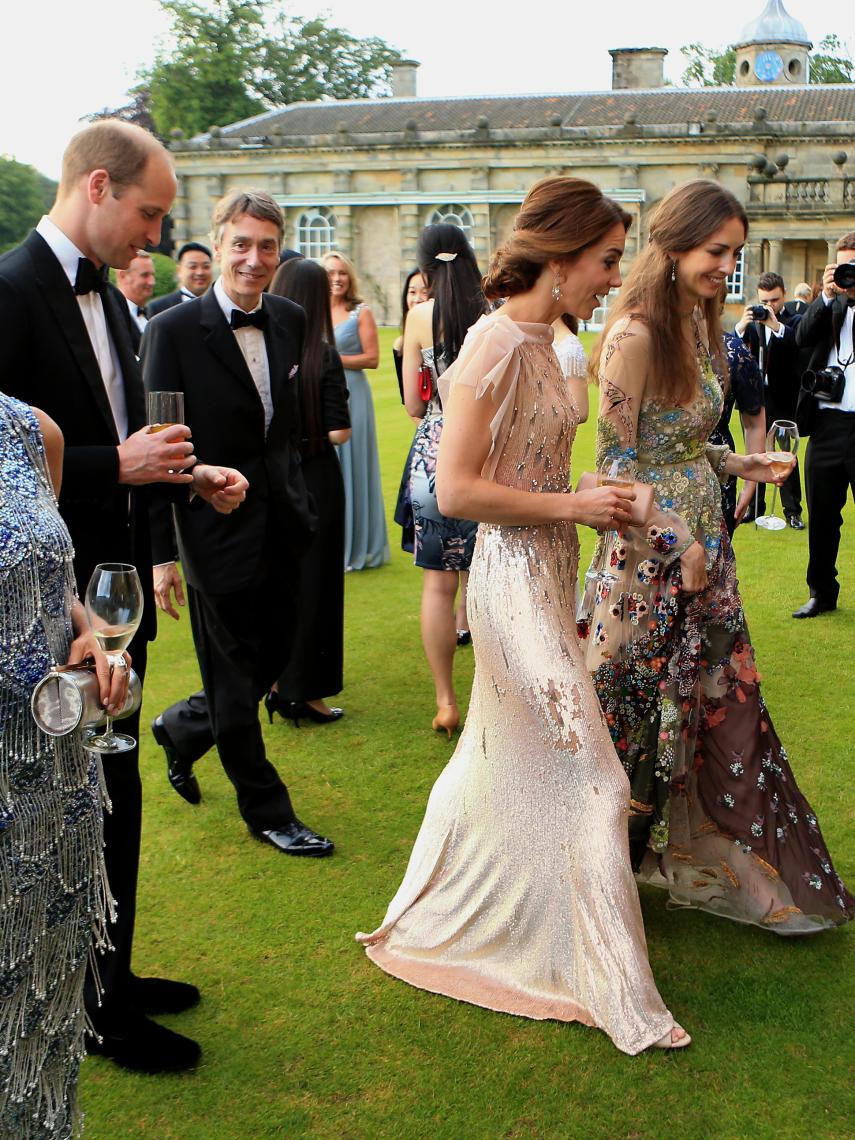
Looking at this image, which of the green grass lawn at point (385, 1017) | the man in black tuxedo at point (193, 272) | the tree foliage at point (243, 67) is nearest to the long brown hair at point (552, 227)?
the green grass lawn at point (385, 1017)

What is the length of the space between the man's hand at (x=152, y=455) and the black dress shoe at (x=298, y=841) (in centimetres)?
197

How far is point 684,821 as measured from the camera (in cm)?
404

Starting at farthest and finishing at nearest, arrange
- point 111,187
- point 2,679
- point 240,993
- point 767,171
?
point 767,171, point 240,993, point 111,187, point 2,679

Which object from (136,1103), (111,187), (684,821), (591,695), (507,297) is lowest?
(136,1103)

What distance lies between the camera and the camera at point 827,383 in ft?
25.4

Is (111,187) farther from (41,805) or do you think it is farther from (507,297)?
(41,805)

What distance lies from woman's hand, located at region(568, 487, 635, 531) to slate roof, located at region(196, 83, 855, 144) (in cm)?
4962

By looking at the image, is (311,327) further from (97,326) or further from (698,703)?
(698,703)

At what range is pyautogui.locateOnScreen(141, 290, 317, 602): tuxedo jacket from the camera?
4.23 metres

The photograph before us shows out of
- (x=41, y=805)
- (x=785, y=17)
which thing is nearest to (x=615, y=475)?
(x=41, y=805)

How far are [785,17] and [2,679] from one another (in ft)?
265

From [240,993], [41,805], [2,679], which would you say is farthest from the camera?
[240,993]

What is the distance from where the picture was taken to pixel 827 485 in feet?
25.7

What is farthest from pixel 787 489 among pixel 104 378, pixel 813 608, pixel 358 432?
pixel 104 378
